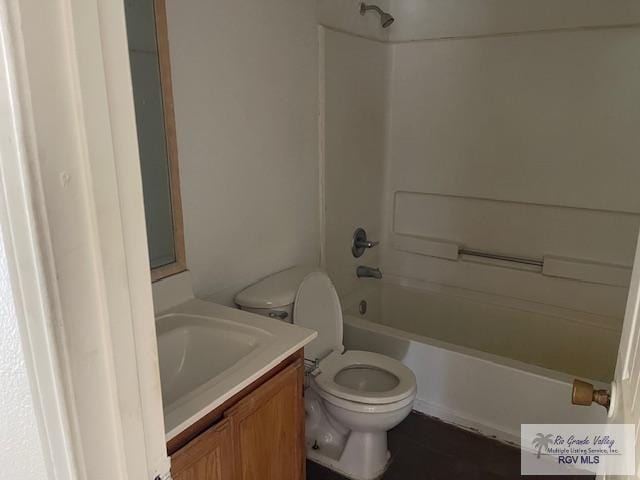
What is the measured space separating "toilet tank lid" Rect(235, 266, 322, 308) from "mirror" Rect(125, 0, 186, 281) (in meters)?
0.29

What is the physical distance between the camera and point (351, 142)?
2.54 meters

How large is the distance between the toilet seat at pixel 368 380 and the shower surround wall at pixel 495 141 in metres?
0.61

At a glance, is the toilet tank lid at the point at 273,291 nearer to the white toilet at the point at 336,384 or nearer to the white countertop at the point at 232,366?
the white toilet at the point at 336,384

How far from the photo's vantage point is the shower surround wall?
2.31 meters

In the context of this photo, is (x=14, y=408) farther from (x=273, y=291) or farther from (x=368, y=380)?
(x=368, y=380)

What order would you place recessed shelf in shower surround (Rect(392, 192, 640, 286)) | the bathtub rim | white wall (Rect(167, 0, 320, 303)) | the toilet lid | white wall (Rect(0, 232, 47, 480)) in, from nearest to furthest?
white wall (Rect(0, 232, 47, 480)) → white wall (Rect(167, 0, 320, 303)) → the toilet lid → the bathtub rim → recessed shelf in shower surround (Rect(392, 192, 640, 286))

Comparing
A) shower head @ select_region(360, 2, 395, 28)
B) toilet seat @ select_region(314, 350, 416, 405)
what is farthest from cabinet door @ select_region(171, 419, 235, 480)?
shower head @ select_region(360, 2, 395, 28)

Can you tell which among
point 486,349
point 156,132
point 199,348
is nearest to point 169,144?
point 156,132

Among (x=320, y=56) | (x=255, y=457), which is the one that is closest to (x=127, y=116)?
(x=255, y=457)

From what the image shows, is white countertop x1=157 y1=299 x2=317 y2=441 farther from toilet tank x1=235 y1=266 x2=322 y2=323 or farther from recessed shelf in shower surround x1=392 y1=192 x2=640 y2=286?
recessed shelf in shower surround x1=392 y1=192 x2=640 y2=286

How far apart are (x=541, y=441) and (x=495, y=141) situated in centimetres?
151

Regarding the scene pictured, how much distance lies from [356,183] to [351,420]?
4.22 ft

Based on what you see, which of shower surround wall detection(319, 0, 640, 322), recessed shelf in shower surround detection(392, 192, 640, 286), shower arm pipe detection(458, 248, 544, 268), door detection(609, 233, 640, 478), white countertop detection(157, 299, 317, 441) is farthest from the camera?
shower arm pipe detection(458, 248, 544, 268)

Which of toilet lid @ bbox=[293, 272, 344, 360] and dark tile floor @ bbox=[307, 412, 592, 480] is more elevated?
toilet lid @ bbox=[293, 272, 344, 360]
